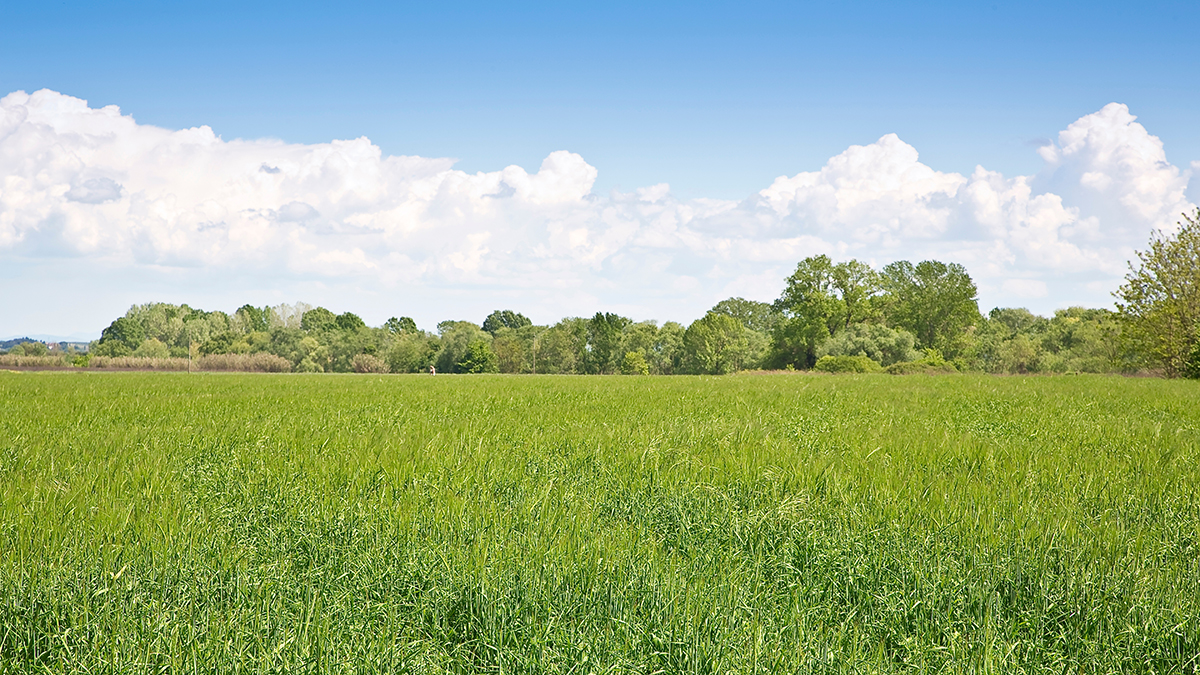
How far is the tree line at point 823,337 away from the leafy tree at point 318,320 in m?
0.55

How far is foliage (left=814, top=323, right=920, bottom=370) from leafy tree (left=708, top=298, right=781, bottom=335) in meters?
42.2

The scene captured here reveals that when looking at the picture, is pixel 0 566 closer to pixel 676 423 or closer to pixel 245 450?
pixel 245 450

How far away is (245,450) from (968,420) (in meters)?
10.5

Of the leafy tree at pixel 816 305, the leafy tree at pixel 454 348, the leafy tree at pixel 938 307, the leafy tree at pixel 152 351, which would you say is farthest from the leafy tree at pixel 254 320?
the leafy tree at pixel 938 307

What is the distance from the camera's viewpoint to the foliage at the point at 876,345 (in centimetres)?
6481

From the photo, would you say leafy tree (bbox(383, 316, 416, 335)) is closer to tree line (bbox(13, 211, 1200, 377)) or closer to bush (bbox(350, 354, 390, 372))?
tree line (bbox(13, 211, 1200, 377))

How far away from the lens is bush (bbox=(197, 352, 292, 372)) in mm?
69250

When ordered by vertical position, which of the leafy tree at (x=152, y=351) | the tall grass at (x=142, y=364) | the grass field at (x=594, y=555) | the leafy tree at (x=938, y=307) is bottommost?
the grass field at (x=594, y=555)

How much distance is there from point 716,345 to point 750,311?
25135 mm

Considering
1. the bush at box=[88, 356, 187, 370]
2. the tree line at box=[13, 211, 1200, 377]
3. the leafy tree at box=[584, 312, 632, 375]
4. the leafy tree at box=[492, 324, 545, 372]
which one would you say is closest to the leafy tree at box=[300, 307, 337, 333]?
the tree line at box=[13, 211, 1200, 377]

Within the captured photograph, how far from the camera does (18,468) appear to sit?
21.3 ft

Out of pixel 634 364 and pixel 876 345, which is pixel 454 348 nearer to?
pixel 634 364

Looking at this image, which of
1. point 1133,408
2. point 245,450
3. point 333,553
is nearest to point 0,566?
point 333,553

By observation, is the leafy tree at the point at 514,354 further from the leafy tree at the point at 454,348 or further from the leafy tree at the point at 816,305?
the leafy tree at the point at 816,305
